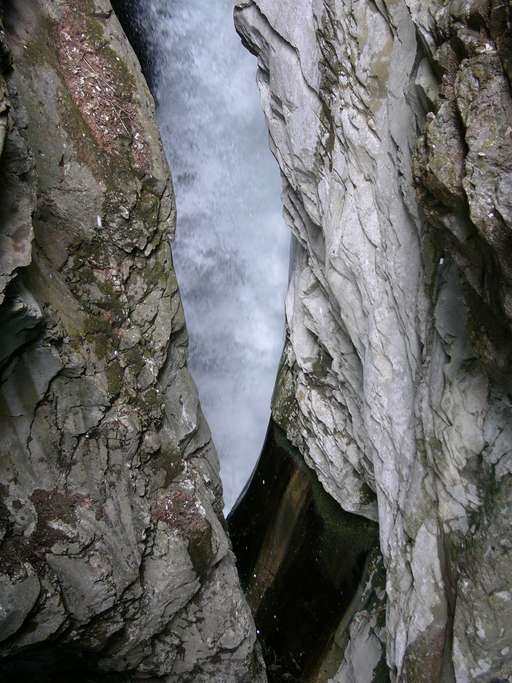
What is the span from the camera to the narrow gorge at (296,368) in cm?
287

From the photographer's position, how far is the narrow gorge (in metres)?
2.87

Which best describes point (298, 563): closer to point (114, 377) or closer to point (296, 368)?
point (296, 368)

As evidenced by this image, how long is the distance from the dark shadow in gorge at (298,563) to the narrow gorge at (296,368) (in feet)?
0.07

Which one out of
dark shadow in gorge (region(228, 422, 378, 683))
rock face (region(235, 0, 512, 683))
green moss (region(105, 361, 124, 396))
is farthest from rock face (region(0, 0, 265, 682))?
dark shadow in gorge (region(228, 422, 378, 683))

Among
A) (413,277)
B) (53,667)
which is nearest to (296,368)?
(413,277)

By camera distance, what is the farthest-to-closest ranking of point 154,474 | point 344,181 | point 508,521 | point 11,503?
1. point 154,474
2. point 344,181
3. point 11,503
4. point 508,521

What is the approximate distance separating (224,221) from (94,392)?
10.3 feet

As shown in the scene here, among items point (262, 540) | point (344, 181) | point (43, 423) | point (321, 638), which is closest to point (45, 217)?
point (43, 423)

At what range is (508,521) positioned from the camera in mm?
2818

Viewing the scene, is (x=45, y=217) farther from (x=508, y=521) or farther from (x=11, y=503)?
(x=508, y=521)

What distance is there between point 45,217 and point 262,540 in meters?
3.43

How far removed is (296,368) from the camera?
18.2 ft

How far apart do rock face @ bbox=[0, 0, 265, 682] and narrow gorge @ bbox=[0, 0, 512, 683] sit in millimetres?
15

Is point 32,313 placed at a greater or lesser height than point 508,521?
greater
